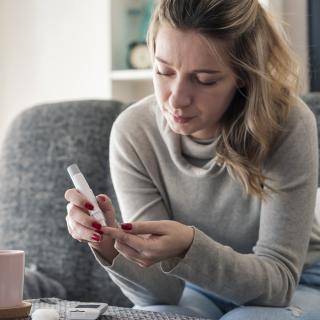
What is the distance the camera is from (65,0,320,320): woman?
136 centimetres

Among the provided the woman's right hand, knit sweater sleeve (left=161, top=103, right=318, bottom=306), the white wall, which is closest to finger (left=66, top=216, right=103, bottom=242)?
the woman's right hand

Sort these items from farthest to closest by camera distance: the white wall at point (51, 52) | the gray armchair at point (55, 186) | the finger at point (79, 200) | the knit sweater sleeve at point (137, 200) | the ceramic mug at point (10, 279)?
the white wall at point (51, 52) → the gray armchair at point (55, 186) → the knit sweater sleeve at point (137, 200) → the finger at point (79, 200) → the ceramic mug at point (10, 279)

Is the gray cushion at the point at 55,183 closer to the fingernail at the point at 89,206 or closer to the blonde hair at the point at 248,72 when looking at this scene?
the blonde hair at the point at 248,72

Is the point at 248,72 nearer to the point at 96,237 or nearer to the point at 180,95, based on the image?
the point at 180,95

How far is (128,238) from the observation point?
122cm

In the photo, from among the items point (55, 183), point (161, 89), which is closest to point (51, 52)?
point (55, 183)

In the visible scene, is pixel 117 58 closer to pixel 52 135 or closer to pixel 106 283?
pixel 52 135

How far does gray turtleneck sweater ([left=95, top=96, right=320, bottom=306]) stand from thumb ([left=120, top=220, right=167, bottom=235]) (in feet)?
0.31

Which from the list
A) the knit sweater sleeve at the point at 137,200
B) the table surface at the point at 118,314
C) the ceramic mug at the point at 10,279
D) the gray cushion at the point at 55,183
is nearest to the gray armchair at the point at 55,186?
the gray cushion at the point at 55,183

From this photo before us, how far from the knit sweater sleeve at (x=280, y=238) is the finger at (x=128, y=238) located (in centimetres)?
17

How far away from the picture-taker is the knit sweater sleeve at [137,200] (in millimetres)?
1531

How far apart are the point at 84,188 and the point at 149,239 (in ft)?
0.43

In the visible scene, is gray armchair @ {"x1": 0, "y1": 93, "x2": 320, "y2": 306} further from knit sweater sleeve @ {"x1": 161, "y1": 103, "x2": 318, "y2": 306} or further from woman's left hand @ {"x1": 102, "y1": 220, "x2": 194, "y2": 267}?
woman's left hand @ {"x1": 102, "y1": 220, "x2": 194, "y2": 267}

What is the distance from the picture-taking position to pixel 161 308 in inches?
58.1
